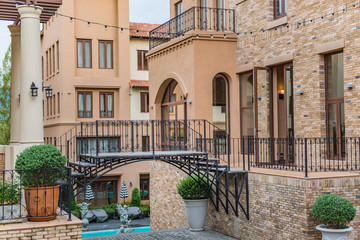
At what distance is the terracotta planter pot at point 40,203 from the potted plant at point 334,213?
19.0 ft

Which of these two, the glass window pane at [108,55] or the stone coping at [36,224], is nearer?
the stone coping at [36,224]

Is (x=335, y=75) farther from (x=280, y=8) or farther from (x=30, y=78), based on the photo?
(x=30, y=78)

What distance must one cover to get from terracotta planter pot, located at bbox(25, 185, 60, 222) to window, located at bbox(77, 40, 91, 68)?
72.1ft

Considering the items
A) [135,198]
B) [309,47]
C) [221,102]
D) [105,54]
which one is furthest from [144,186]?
[309,47]

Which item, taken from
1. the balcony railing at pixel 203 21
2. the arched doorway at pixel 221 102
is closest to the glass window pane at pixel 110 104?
the balcony railing at pixel 203 21

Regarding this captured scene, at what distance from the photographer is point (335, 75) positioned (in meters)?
14.0

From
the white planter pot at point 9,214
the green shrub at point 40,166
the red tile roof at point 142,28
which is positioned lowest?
the white planter pot at point 9,214

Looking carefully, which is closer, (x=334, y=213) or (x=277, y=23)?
(x=334, y=213)

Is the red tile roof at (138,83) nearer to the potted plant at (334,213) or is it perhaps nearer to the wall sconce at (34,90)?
the wall sconce at (34,90)

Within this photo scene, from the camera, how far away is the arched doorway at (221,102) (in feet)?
59.8

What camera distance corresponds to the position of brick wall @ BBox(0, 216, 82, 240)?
929 cm

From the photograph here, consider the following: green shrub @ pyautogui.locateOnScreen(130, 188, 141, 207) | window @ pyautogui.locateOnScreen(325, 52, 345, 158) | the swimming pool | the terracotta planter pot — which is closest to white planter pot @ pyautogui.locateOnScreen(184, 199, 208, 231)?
window @ pyautogui.locateOnScreen(325, 52, 345, 158)

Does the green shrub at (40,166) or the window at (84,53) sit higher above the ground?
the window at (84,53)

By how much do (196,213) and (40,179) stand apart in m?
6.49
